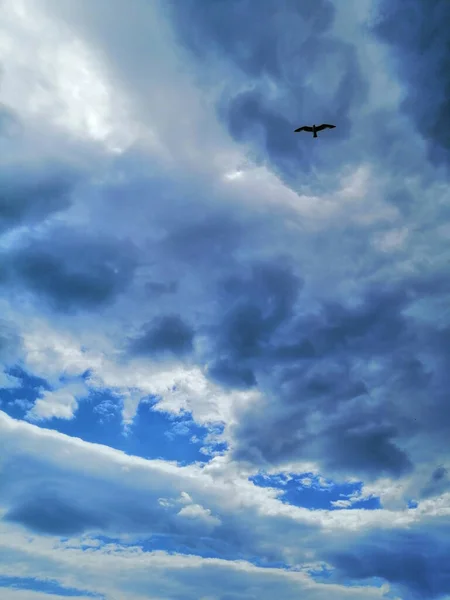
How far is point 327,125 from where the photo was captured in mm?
87625
